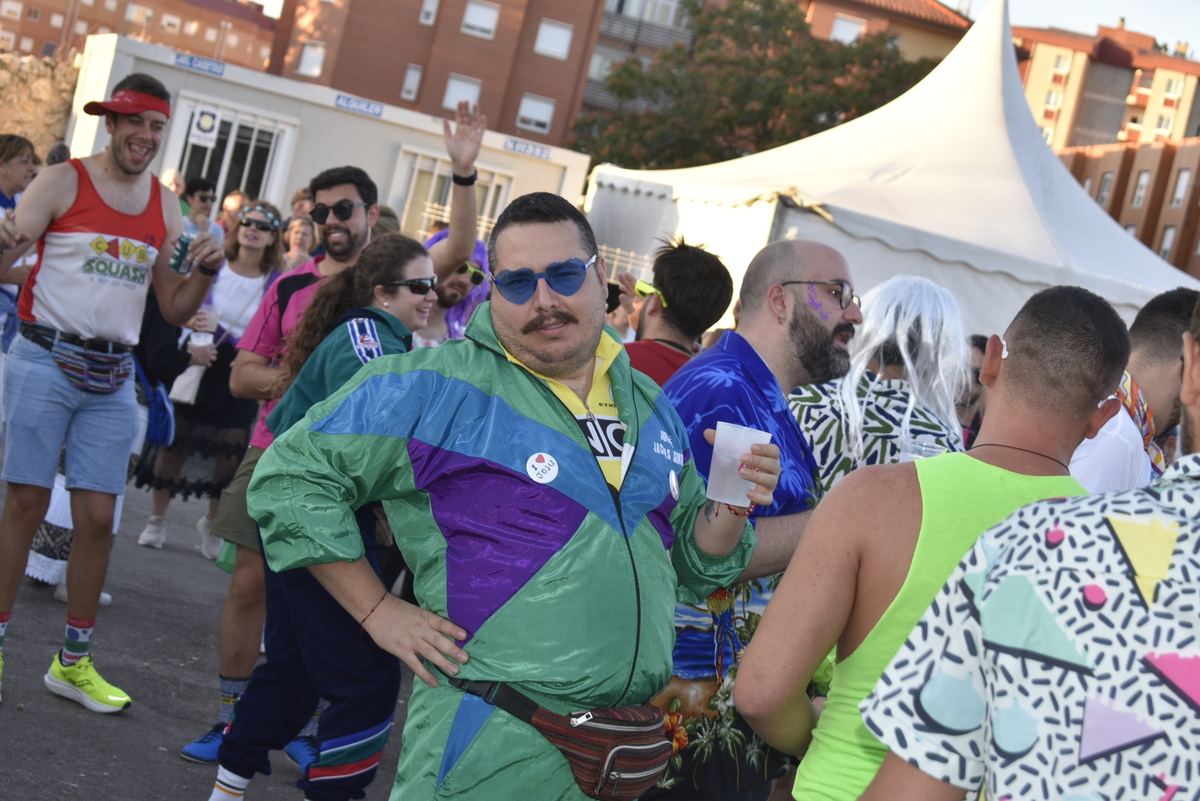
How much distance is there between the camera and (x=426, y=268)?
13.5ft

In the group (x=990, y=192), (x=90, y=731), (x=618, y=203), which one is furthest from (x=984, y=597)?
(x=618, y=203)

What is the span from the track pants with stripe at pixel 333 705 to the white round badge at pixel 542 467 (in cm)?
123

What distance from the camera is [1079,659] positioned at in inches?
49.0

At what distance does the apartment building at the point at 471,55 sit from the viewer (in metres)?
37.5

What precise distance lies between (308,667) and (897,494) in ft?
6.83

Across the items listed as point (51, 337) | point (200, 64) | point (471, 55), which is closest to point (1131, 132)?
point (471, 55)

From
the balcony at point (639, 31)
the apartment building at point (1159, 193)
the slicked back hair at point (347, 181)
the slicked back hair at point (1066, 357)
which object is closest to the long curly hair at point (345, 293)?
the slicked back hair at point (347, 181)

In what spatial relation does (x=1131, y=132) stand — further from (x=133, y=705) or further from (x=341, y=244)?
(x=133, y=705)

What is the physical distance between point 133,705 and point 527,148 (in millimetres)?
22261

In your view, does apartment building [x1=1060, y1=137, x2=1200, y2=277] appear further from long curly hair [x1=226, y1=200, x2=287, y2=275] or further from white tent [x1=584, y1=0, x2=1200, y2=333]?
long curly hair [x1=226, y1=200, x2=287, y2=275]

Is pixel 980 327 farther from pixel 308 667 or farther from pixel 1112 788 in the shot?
pixel 1112 788

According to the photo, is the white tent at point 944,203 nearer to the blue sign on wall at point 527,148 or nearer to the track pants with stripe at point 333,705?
the track pants with stripe at point 333,705

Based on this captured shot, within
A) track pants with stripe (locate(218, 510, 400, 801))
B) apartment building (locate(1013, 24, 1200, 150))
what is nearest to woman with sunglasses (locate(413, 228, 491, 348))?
track pants with stripe (locate(218, 510, 400, 801))

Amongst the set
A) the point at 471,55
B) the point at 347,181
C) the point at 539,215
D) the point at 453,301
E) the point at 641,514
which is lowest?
the point at 641,514
